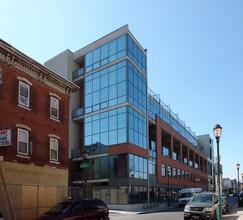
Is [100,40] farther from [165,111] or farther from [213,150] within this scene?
[213,150]

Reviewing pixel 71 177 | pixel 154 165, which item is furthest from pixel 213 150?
pixel 71 177

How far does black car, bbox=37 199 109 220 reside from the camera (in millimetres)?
17581

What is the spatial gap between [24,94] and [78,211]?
9480mm

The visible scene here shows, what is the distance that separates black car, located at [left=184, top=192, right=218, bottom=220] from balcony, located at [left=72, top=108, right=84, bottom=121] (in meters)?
29.1

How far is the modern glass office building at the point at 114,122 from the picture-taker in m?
44.4

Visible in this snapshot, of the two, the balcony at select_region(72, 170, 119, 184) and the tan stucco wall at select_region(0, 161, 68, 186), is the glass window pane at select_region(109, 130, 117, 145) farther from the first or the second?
the tan stucco wall at select_region(0, 161, 68, 186)

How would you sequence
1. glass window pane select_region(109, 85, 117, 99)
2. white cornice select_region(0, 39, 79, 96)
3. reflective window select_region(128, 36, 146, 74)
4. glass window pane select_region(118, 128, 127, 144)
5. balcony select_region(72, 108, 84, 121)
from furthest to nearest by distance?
balcony select_region(72, 108, 84, 121)
reflective window select_region(128, 36, 146, 74)
glass window pane select_region(109, 85, 117, 99)
glass window pane select_region(118, 128, 127, 144)
white cornice select_region(0, 39, 79, 96)

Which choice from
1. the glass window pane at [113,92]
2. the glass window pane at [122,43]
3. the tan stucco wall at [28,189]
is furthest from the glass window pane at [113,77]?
the tan stucco wall at [28,189]

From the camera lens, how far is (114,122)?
45.3 metres

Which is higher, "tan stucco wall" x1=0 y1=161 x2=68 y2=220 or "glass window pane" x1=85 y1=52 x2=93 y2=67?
"glass window pane" x1=85 y1=52 x2=93 y2=67

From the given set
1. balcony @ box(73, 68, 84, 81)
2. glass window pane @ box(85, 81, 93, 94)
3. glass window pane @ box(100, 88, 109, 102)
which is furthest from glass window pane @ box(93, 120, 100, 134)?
balcony @ box(73, 68, 84, 81)

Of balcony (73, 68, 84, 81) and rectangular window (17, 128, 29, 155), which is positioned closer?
rectangular window (17, 128, 29, 155)

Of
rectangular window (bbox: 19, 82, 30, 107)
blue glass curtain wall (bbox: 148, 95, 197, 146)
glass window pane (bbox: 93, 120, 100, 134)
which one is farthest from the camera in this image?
blue glass curtain wall (bbox: 148, 95, 197, 146)

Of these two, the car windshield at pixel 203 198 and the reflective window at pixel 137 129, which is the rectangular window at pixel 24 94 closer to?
the car windshield at pixel 203 198
